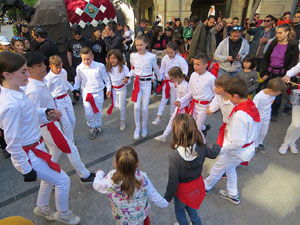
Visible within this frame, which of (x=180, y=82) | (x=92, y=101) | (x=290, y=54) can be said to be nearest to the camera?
(x=180, y=82)

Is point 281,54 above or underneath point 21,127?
above

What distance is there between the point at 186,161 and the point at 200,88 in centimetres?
194

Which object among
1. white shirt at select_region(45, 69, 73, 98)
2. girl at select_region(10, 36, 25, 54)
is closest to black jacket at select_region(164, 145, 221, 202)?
white shirt at select_region(45, 69, 73, 98)

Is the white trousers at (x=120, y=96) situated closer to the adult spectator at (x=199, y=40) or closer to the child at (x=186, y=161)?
the adult spectator at (x=199, y=40)

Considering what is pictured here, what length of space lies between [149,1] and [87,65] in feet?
73.8

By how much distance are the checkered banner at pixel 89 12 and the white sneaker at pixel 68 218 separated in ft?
21.4

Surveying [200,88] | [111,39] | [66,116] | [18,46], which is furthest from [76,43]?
[200,88]

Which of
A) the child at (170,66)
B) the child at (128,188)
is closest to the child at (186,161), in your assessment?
the child at (128,188)

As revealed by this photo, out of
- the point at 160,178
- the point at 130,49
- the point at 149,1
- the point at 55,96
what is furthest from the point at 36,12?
the point at 149,1

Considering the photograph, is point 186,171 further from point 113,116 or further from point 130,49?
point 130,49

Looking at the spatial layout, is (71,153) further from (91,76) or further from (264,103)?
(264,103)

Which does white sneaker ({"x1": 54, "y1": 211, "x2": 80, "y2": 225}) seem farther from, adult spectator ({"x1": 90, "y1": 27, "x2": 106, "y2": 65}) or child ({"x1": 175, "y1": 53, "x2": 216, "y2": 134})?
adult spectator ({"x1": 90, "y1": 27, "x2": 106, "y2": 65})

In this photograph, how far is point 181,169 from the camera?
1897 mm

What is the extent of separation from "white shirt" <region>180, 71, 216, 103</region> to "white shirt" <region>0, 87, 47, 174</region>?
2539mm
